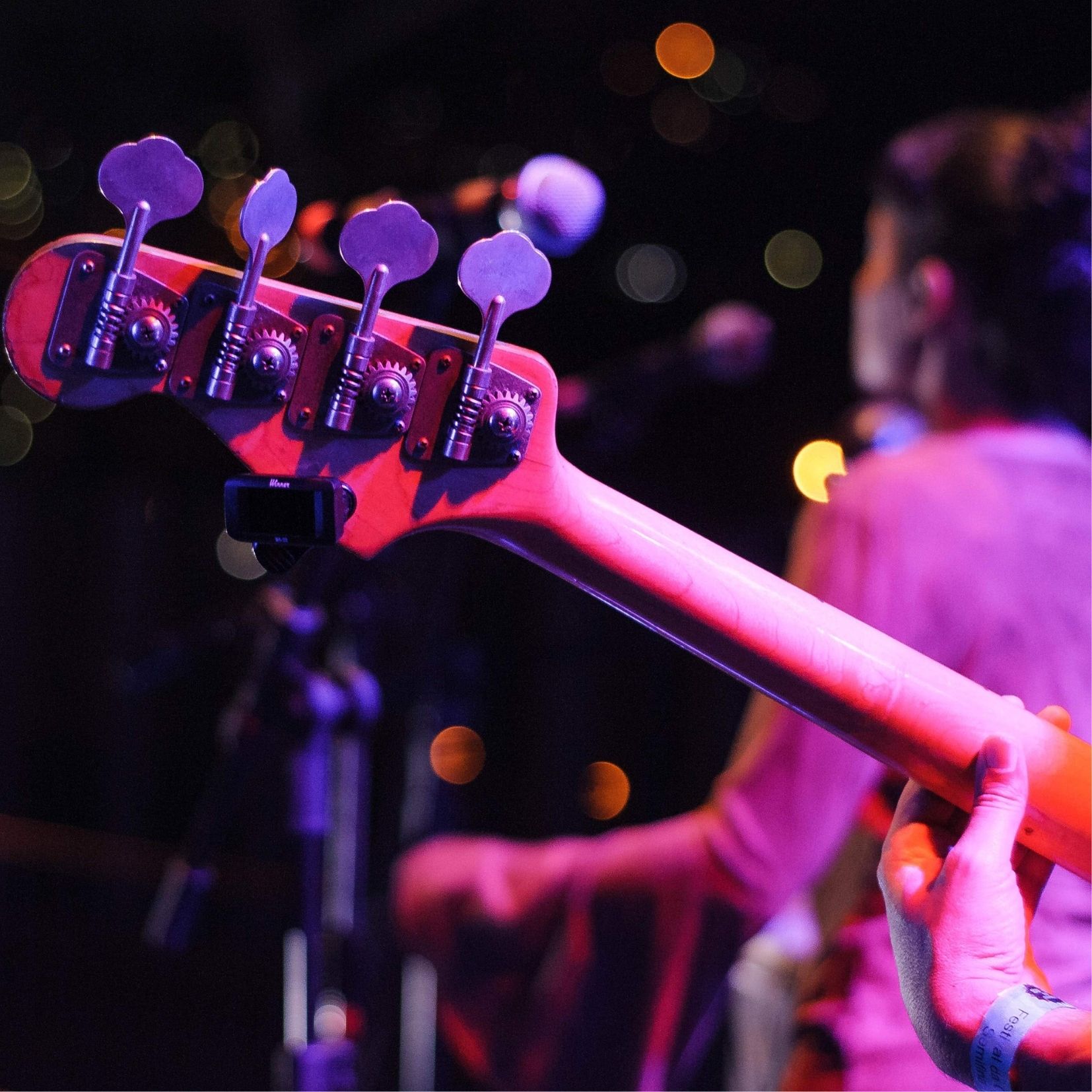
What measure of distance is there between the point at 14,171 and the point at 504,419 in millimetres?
3106

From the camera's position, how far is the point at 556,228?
88 cm

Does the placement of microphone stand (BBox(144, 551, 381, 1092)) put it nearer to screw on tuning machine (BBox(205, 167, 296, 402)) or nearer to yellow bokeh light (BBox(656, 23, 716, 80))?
screw on tuning machine (BBox(205, 167, 296, 402))

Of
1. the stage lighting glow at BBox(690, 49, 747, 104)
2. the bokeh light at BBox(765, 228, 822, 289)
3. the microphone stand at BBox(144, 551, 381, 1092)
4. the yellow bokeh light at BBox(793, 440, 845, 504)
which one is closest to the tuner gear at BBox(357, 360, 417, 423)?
the microphone stand at BBox(144, 551, 381, 1092)

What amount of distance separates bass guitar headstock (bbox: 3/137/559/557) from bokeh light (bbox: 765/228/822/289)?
2059mm

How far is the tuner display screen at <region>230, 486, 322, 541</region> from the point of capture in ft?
2.20

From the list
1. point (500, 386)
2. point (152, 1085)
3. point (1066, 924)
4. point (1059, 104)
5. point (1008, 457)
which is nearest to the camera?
point (500, 386)

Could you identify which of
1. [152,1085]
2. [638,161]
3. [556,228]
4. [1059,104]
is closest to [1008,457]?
[556,228]

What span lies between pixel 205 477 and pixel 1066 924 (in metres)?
3.15

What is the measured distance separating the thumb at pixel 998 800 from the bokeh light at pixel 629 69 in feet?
7.74

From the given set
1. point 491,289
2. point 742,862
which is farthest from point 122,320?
point 742,862

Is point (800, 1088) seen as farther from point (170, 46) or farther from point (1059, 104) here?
point (170, 46)

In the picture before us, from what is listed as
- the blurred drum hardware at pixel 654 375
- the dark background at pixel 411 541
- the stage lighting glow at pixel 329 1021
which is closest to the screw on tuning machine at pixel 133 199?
the stage lighting glow at pixel 329 1021

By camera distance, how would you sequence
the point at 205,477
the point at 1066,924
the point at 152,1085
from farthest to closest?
the point at 205,477, the point at 152,1085, the point at 1066,924

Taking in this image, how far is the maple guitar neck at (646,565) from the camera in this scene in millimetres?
696
